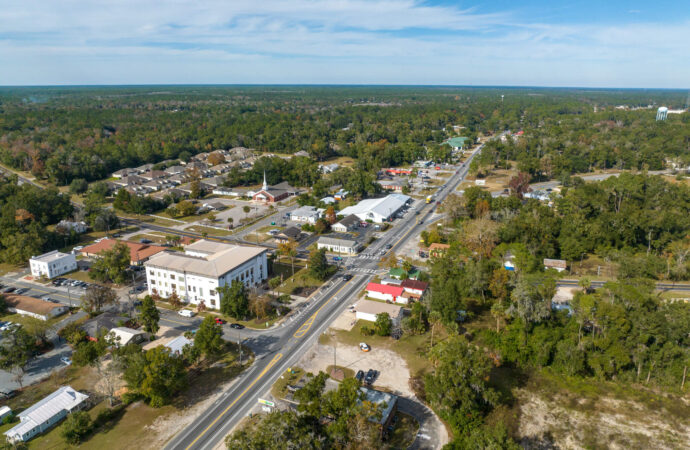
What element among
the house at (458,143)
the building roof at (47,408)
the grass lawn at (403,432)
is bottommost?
the grass lawn at (403,432)

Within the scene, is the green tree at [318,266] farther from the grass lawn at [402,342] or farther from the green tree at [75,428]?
the green tree at [75,428]

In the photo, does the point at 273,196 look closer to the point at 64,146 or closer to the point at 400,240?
the point at 400,240

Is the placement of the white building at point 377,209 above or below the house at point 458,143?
below

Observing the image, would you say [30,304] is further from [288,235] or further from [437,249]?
[437,249]

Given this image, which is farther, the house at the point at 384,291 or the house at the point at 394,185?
the house at the point at 394,185

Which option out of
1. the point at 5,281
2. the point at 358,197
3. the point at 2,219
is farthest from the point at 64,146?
the point at 358,197

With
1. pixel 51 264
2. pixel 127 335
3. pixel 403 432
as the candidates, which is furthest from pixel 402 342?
pixel 51 264

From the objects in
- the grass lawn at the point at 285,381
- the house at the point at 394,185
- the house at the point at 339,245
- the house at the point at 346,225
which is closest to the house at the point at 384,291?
the house at the point at 339,245

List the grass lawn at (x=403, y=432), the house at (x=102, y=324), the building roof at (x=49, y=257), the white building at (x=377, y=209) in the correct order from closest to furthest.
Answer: the grass lawn at (x=403, y=432)
the house at (x=102, y=324)
the building roof at (x=49, y=257)
the white building at (x=377, y=209)
